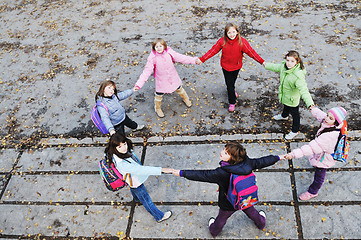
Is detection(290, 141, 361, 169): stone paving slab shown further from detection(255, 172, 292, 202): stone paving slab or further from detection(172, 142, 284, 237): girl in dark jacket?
detection(172, 142, 284, 237): girl in dark jacket

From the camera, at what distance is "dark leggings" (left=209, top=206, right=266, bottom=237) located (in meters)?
3.68

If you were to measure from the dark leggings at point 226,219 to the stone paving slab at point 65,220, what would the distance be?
1.39 meters

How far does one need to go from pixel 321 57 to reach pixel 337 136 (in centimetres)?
387

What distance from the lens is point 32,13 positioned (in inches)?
404

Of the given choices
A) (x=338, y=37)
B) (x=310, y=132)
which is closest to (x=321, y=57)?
(x=338, y=37)

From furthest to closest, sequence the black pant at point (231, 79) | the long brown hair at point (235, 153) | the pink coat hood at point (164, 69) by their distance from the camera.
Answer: the black pant at point (231, 79) → the pink coat hood at point (164, 69) → the long brown hair at point (235, 153)

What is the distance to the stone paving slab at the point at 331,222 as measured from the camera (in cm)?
398

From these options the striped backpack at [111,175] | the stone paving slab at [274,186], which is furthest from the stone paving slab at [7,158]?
the stone paving slab at [274,186]

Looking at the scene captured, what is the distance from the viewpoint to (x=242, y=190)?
10.5 feet

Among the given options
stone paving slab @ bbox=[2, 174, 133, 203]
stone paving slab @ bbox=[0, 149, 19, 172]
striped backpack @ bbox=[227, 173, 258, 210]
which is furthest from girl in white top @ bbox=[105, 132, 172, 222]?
stone paving slab @ bbox=[0, 149, 19, 172]

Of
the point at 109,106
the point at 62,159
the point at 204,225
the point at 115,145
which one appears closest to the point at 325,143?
the point at 204,225

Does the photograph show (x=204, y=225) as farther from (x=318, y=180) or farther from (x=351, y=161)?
(x=351, y=161)

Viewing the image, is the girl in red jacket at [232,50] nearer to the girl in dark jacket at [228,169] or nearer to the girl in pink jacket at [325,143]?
the girl in pink jacket at [325,143]

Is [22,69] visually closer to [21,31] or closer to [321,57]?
[21,31]
